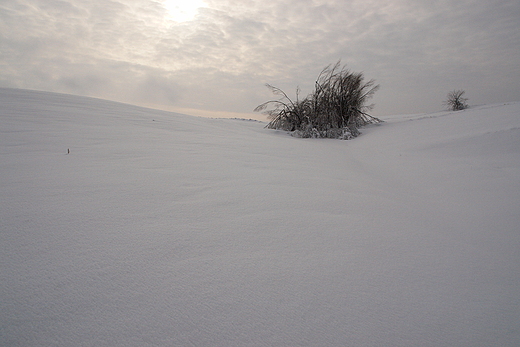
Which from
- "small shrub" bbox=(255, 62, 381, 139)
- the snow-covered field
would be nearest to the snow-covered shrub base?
"small shrub" bbox=(255, 62, 381, 139)

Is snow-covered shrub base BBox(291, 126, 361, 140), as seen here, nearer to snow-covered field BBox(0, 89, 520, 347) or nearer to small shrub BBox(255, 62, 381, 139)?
small shrub BBox(255, 62, 381, 139)

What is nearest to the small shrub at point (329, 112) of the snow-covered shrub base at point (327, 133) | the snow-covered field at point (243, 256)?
the snow-covered shrub base at point (327, 133)

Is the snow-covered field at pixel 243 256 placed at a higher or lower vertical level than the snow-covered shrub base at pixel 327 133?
lower

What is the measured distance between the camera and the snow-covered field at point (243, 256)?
0.63 meters

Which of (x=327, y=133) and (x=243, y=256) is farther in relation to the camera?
(x=327, y=133)

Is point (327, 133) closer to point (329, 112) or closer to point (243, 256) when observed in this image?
point (329, 112)

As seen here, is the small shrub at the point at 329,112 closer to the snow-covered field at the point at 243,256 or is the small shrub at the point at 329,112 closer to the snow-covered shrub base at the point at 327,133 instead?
the snow-covered shrub base at the point at 327,133

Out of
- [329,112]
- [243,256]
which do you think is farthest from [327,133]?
[243,256]

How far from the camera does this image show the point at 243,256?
3.01ft

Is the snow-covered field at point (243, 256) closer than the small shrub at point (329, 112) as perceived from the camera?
Yes

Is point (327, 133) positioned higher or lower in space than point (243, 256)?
higher

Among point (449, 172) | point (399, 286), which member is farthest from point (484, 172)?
point (399, 286)

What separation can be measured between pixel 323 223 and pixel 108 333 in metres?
0.95

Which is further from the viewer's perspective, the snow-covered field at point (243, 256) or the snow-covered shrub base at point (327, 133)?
the snow-covered shrub base at point (327, 133)
